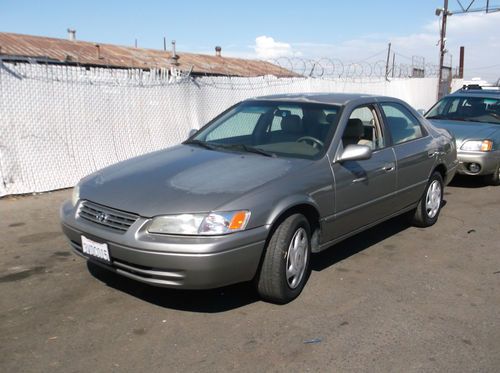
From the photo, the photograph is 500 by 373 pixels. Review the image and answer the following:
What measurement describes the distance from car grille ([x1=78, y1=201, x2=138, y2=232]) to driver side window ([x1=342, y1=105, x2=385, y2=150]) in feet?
6.66

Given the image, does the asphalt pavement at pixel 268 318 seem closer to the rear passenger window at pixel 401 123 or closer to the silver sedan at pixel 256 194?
the silver sedan at pixel 256 194

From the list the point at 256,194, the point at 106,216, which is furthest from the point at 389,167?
the point at 106,216

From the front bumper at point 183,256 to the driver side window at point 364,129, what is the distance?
62.1 inches

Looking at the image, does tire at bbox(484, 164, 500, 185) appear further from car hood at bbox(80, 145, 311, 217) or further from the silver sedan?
car hood at bbox(80, 145, 311, 217)

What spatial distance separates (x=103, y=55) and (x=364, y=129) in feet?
48.5

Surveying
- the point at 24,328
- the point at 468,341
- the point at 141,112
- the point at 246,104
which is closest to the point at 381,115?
the point at 246,104

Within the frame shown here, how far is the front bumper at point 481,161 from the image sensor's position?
309 inches

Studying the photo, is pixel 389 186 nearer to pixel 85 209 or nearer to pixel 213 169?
pixel 213 169

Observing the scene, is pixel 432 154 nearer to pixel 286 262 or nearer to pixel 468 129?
pixel 286 262

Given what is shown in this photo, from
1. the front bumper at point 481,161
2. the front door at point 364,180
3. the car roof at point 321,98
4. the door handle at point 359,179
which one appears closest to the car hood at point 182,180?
the front door at point 364,180

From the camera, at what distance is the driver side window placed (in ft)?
15.2

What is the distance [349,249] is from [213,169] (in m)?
1.91

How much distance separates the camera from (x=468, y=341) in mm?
3338

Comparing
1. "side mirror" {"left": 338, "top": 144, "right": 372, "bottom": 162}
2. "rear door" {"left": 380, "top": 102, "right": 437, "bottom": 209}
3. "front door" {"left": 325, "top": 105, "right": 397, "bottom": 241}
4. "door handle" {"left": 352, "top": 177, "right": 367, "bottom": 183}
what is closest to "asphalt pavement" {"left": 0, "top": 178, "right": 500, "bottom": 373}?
"front door" {"left": 325, "top": 105, "right": 397, "bottom": 241}
